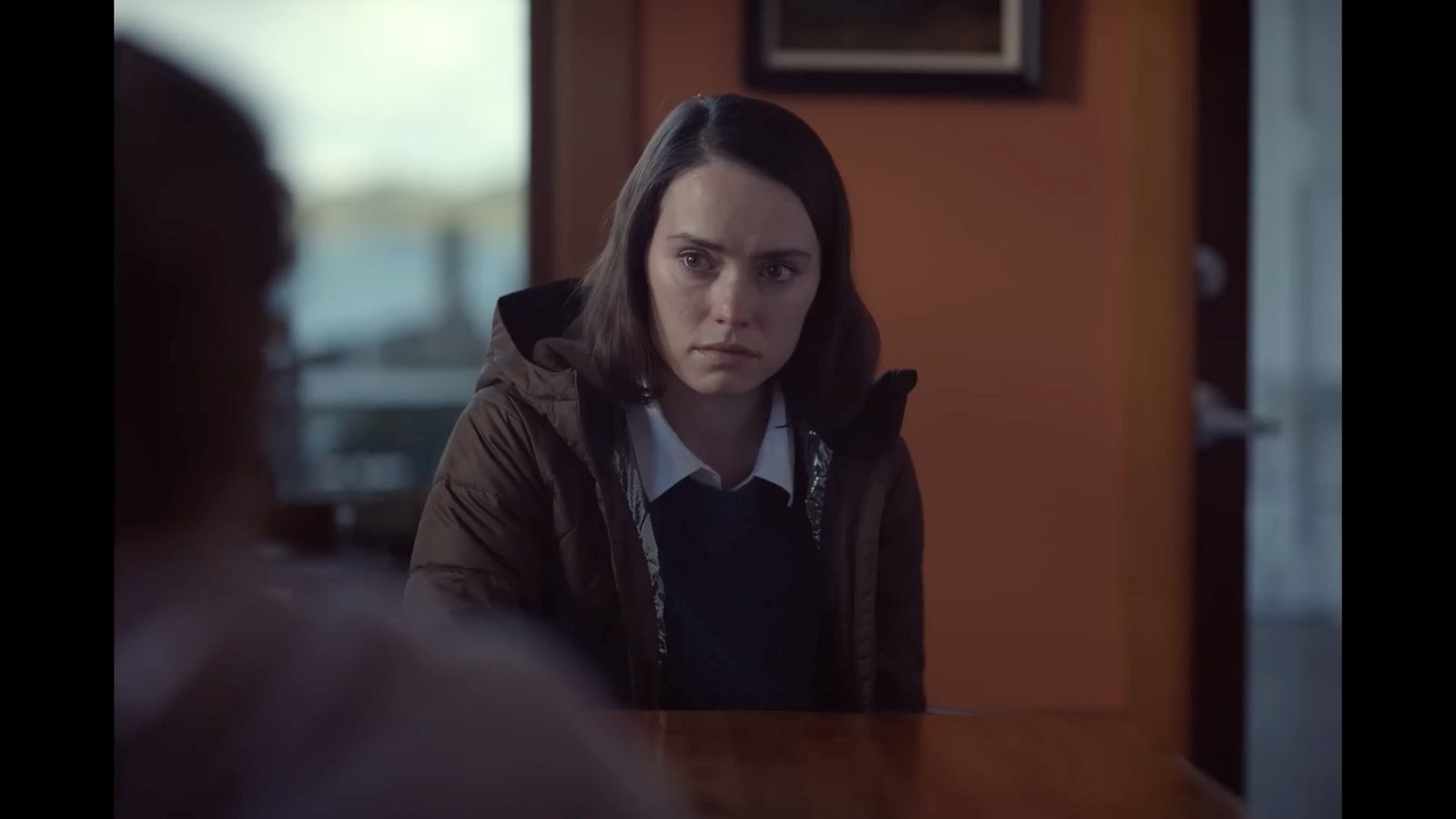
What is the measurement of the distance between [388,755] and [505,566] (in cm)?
59

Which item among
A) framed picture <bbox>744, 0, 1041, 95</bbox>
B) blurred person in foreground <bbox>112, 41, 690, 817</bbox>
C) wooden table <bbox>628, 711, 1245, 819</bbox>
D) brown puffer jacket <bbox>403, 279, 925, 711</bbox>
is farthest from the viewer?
framed picture <bbox>744, 0, 1041, 95</bbox>

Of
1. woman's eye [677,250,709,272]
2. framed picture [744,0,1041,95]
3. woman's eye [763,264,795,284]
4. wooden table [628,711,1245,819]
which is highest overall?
framed picture [744,0,1041,95]

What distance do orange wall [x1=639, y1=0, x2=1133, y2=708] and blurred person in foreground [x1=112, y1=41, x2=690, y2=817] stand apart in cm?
79

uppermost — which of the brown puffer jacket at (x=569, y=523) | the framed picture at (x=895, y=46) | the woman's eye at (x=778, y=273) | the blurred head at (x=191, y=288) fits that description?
the framed picture at (x=895, y=46)

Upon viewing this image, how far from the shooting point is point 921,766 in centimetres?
70

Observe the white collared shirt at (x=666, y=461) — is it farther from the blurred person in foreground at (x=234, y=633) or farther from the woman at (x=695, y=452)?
the blurred person in foreground at (x=234, y=633)

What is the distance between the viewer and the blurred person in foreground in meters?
0.37

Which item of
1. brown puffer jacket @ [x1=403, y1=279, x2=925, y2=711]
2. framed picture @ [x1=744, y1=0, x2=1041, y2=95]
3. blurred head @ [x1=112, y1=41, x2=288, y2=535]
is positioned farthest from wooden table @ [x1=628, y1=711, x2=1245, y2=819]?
framed picture @ [x1=744, y1=0, x2=1041, y2=95]

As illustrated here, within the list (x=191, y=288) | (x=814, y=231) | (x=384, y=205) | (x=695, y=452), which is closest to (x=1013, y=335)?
(x=814, y=231)

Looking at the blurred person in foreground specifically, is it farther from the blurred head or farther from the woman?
the woman

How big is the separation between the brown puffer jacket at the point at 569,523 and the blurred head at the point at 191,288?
539 mm

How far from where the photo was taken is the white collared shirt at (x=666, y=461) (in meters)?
1.01

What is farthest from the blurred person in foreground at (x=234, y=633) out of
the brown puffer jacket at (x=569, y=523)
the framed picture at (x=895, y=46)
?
the framed picture at (x=895, y=46)

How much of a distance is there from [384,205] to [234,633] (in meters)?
0.68
